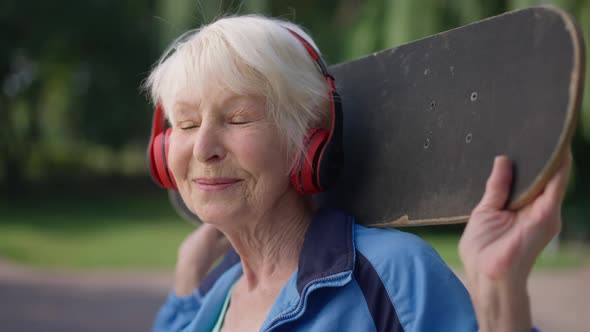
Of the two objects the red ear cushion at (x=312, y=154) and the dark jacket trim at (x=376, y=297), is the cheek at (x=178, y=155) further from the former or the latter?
the dark jacket trim at (x=376, y=297)

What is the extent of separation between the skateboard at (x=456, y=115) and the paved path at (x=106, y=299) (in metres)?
5.53

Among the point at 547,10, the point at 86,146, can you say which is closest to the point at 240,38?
the point at 547,10

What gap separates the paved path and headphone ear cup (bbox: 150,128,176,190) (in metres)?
5.29

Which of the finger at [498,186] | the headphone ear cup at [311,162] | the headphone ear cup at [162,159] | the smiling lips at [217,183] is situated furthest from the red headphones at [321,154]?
the finger at [498,186]

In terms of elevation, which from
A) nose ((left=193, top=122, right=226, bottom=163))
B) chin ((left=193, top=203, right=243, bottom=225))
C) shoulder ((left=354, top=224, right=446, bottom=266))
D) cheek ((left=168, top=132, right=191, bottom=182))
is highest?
nose ((left=193, top=122, right=226, bottom=163))

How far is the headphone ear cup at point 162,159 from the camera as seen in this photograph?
1.70 meters

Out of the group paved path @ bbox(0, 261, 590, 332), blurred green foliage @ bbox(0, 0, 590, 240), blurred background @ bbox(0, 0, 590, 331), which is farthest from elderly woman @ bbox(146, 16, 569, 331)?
blurred green foliage @ bbox(0, 0, 590, 240)

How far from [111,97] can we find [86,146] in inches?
103

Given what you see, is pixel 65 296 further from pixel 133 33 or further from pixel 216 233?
pixel 133 33

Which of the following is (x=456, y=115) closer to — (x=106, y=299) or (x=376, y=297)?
(x=376, y=297)

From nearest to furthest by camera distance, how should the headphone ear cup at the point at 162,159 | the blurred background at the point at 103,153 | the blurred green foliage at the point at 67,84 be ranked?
the headphone ear cup at the point at 162,159, the blurred background at the point at 103,153, the blurred green foliage at the point at 67,84

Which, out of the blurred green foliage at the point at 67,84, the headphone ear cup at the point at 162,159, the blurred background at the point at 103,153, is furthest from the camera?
the blurred green foliage at the point at 67,84

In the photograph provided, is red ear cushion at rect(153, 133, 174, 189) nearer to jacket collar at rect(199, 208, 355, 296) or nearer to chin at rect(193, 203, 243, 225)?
chin at rect(193, 203, 243, 225)

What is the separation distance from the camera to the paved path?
6.88 meters
